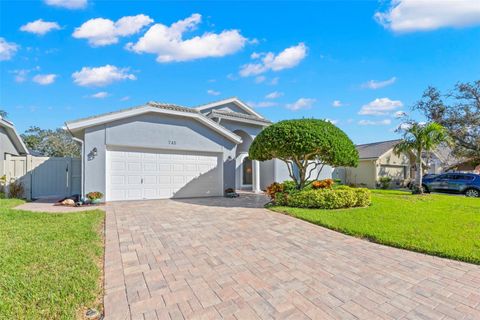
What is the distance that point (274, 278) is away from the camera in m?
3.88

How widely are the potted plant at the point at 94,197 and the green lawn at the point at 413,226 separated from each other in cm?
749

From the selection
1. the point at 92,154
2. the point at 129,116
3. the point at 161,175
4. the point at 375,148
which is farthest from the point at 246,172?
the point at 375,148

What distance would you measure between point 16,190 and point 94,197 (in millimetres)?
4914

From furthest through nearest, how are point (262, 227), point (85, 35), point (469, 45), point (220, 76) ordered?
point (220, 76) < point (469, 45) < point (85, 35) < point (262, 227)

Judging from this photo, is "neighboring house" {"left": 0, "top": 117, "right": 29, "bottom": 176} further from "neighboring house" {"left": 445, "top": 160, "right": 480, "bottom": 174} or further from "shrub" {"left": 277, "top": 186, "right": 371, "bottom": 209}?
"neighboring house" {"left": 445, "top": 160, "right": 480, "bottom": 174}

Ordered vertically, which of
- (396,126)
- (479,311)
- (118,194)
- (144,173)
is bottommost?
(479,311)

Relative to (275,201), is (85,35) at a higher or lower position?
higher

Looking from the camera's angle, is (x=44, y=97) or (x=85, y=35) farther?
(x=44, y=97)

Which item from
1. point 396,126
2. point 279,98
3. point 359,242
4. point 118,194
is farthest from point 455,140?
point 118,194

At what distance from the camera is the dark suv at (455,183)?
15785 mm

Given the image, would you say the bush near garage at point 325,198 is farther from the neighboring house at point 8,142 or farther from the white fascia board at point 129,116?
the neighboring house at point 8,142

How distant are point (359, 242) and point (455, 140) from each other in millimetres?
26905

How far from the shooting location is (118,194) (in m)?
11.2

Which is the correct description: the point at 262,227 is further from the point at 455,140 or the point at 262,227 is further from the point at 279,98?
the point at 455,140
